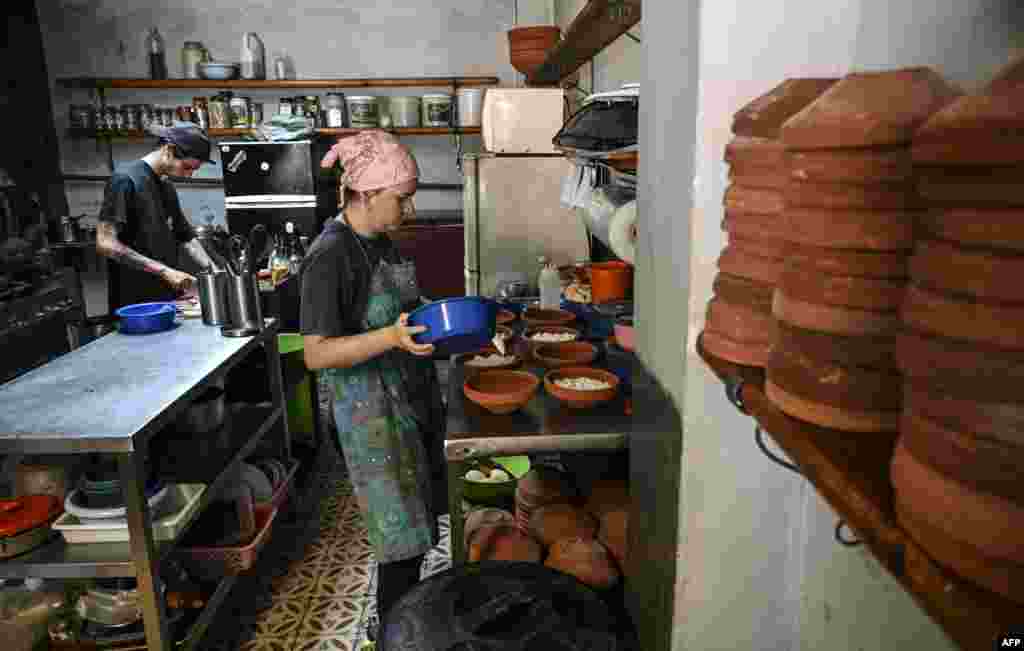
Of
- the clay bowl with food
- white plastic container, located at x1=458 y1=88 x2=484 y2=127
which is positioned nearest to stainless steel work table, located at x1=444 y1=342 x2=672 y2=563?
the clay bowl with food

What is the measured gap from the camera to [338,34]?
6520 millimetres

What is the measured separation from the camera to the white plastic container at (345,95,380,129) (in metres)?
6.02

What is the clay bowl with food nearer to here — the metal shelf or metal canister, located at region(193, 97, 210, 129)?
the metal shelf

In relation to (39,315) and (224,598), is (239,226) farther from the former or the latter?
(224,598)

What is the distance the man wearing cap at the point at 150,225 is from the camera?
3.91 metres

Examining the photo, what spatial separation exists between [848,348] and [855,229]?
0.12 metres

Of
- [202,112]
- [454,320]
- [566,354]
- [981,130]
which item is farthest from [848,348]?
[202,112]

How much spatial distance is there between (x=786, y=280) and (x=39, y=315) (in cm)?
501

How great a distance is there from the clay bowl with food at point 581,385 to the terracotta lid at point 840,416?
4.83 feet

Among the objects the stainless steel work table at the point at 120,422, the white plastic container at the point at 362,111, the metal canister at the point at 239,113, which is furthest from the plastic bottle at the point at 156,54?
the stainless steel work table at the point at 120,422

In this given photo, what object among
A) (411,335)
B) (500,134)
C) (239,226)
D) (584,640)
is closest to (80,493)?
(411,335)

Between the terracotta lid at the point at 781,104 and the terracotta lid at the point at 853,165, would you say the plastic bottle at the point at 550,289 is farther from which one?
the terracotta lid at the point at 853,165

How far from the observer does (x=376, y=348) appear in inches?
81.4

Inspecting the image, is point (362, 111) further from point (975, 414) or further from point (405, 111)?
point (975, 414)
